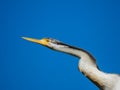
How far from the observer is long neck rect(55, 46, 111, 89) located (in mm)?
2950

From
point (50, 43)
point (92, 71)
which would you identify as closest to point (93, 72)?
point (92, 71)

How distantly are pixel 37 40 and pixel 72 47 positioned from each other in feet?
2.25

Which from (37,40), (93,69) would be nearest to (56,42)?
(37,40)

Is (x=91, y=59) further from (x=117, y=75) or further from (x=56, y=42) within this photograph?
(x=56, y=42)

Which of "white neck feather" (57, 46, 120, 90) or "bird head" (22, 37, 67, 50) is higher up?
"bird head" (22, 37, 67, 50)

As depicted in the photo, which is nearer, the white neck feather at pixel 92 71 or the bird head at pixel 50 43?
the white neck feather at pixel 92 71

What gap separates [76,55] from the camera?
324 cm

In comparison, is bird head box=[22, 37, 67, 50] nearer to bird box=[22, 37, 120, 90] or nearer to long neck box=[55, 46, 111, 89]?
bird box=[22, 37, 120, 90]

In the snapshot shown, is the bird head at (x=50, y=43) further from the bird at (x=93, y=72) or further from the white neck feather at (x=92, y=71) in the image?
the white neck feather at (x=92, y=71)

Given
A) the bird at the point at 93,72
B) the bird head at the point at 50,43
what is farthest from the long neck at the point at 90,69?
Result: the bird head at the point at 50,43

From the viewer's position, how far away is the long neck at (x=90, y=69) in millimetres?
2950

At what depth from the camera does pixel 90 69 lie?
3010 mm

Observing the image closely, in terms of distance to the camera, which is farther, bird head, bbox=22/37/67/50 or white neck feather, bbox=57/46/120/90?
bird head, bbox=22/37/67/50

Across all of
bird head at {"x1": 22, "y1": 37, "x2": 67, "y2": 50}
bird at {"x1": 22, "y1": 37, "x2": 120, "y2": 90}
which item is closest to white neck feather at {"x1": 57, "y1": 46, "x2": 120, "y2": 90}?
bird at {"x1": 22, "y1": 37, "x2": 120, "y2": 90}
